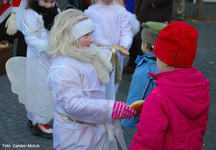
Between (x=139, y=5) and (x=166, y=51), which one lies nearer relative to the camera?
(x=166, y=51)

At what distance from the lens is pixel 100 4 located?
13.8 ft

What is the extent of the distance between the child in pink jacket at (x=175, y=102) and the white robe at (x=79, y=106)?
1.34 ft

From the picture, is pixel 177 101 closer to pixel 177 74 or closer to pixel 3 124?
pixel 177 74

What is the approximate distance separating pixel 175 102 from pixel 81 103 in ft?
2.06

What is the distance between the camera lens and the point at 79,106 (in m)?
2.01

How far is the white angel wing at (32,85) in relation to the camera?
317 centimetres

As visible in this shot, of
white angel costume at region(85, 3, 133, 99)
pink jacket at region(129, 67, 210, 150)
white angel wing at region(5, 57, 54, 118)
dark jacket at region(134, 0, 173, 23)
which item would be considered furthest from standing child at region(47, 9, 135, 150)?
dark jacket at region(134, 0, 173, 23)

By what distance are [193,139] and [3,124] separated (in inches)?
125

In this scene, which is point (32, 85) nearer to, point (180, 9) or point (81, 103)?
point (81, 103)

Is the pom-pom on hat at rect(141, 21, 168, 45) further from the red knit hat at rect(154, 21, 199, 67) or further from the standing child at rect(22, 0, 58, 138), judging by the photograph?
the standing child at rect(22, 0, 58, 138)

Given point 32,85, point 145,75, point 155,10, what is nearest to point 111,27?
point 32,85

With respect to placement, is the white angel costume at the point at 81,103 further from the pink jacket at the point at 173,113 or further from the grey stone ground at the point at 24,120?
the grey stone ground at the point at 24,120

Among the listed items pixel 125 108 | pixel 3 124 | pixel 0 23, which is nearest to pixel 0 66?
pixel 0 23

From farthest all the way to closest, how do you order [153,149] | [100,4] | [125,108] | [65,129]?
[100,4] → [65,129] → [125,108] → [153,149]
